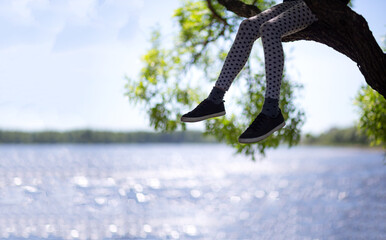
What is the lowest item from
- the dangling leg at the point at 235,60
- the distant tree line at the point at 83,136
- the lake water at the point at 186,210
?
the lake water at the point at 186,210

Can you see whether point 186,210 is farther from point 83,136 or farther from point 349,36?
point 83,136

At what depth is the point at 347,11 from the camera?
3334mm

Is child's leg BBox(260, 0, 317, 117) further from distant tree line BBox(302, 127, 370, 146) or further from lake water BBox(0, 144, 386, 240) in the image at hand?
distant tree line BBox(302, 127, 370, 146)

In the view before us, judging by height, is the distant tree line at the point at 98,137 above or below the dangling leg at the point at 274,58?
below

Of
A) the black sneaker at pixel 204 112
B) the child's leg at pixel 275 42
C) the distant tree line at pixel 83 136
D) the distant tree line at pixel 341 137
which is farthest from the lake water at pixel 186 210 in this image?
the distant tree line at pixel 83 136

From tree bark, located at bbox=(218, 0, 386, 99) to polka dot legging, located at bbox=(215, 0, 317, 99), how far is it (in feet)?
0.76

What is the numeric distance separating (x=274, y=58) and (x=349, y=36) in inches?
33.6

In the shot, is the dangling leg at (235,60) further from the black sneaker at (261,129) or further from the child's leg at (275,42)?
the black sneaker at (261,129)

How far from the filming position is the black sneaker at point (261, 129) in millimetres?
3125

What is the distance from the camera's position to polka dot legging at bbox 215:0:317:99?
117 inches

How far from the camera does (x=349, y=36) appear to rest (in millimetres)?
3428

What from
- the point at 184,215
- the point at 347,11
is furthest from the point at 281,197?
the point at 347,11

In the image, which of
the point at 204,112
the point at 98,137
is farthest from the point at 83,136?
the point at 204,112

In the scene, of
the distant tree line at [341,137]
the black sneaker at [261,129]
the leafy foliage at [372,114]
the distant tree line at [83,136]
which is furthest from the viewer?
the distant tree line at [83,136]
